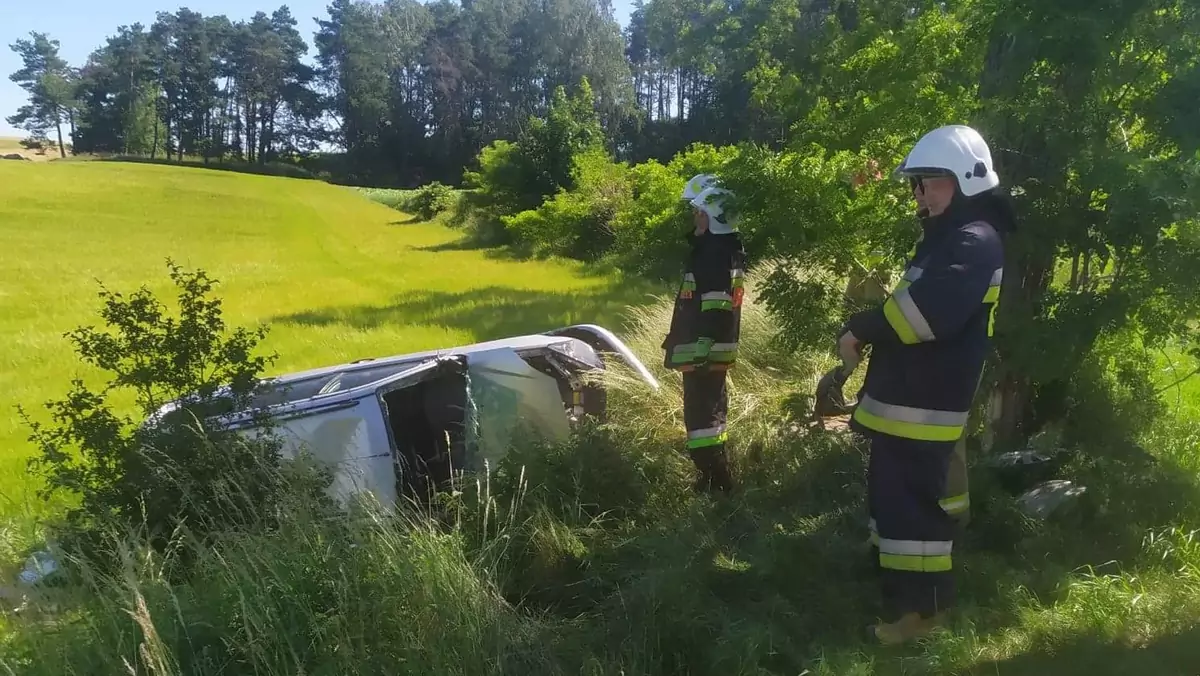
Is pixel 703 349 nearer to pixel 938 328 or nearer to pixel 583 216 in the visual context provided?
pixel 938 328

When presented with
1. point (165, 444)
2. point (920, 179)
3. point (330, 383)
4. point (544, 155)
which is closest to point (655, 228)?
point (330, 383)

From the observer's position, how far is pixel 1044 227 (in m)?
4.18

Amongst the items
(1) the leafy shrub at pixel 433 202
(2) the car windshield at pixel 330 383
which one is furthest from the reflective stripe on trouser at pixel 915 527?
(1) the leafy shrub at pixel 433 202

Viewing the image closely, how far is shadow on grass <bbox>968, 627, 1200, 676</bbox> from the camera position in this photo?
289 centimetres

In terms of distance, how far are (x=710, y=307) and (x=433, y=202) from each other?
35.3m

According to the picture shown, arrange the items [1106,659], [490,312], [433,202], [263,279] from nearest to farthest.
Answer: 1. [1106,659]
2. [490,312]
3. [263,279]
4. [433,202]

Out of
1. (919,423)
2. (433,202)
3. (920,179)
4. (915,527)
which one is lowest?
(915,527)

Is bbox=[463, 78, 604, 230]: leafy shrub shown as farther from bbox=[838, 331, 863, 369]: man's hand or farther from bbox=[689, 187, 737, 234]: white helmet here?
bbox=[838, 331, 863, 369]: man's hand

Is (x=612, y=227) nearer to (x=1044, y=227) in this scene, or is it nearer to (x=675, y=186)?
(x=675, y=186)

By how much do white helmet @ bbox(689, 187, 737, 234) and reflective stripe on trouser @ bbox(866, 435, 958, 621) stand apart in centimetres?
177

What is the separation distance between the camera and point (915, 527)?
3.20 metres

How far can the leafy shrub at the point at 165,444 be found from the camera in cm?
353

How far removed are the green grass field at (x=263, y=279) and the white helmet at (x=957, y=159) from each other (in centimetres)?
499

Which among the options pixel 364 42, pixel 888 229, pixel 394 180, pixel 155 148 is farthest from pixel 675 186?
pixel 155 148
